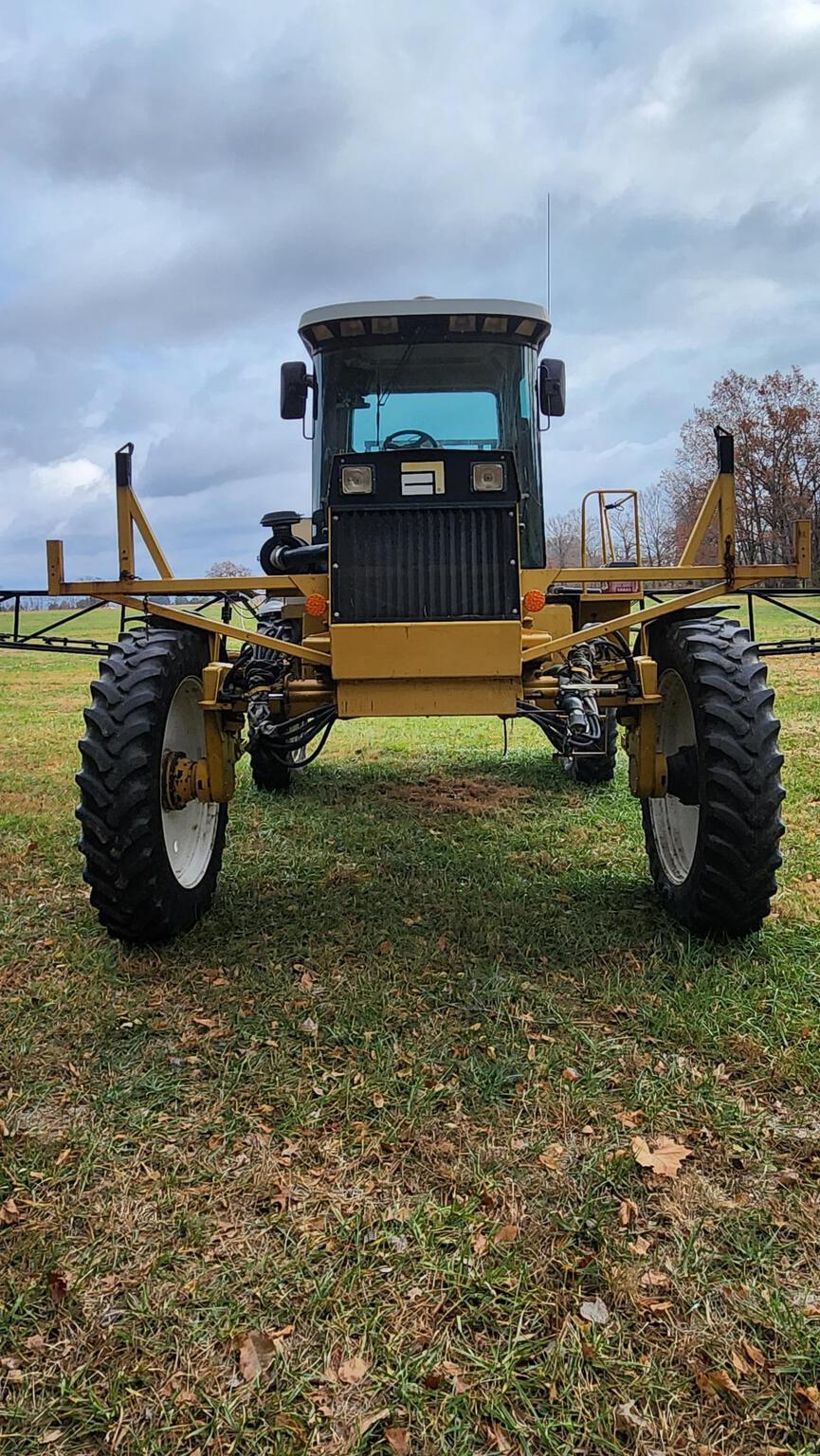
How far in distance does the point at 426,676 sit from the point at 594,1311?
231cm

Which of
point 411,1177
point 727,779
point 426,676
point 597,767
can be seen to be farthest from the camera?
point 597,767

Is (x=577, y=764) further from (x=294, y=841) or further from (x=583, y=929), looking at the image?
(x=583, y=929)

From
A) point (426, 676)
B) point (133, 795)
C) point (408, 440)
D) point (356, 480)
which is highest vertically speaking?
point (408, 440)

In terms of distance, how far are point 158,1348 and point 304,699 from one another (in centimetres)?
249

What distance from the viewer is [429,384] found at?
17.4 feet

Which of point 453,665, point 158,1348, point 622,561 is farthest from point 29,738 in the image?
point 158,1348

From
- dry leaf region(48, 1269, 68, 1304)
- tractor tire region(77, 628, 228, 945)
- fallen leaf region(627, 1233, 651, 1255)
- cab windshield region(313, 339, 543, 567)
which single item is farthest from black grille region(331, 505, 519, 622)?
dry leaf region(48, 1269, 68, 1304)

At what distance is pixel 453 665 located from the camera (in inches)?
152

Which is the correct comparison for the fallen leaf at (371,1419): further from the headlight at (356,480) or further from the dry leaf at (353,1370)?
the headlight at (356,480)

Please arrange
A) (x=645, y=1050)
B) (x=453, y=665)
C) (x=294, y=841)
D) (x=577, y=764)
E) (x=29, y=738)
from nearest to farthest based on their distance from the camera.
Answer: (x=645, y=1050), (x=453, y=665), (x=294, y=841), (x=577, y=764), (x=29, y=738)

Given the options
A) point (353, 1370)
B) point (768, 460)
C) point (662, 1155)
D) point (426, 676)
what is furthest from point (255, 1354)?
point (768, 460)

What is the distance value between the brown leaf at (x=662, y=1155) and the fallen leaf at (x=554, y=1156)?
196 mm

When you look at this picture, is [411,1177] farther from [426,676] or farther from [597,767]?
[597,767]

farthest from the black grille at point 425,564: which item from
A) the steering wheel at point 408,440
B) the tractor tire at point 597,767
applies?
the tractor tire at point 597,767
